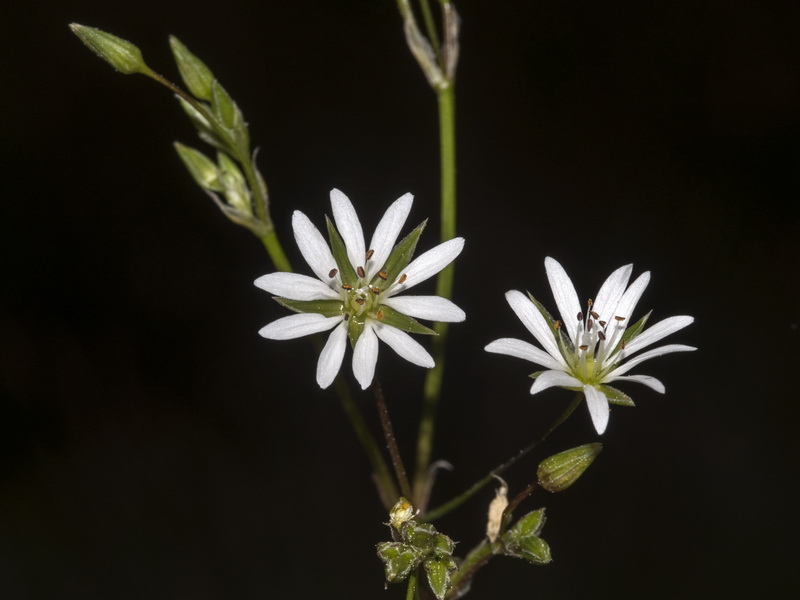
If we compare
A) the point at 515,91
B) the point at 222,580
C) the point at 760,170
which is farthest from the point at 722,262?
the point at 222,580

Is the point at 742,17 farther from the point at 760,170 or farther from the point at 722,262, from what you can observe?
the point at 722,262

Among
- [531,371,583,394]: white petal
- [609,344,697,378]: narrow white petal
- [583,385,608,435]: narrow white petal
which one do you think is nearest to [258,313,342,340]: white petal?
[531,371,583,394]: white petal

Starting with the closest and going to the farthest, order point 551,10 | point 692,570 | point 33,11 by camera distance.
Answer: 1. point 33,11
2. point 692,570
3. point 551,10

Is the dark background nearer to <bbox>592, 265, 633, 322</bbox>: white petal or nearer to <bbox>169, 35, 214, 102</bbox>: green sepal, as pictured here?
<bbox>592, 265, 633, 322</bbox>: white petal

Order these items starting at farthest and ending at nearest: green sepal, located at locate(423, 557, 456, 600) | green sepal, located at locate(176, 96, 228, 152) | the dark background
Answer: the dark background
green sepal, located at locate(176, 96, 228, 152)
green sepal, located at locate(423, 557, 456, 600)

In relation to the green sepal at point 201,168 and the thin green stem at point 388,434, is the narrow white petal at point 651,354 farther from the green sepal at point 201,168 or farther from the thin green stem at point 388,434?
the green sepal at point 201,168

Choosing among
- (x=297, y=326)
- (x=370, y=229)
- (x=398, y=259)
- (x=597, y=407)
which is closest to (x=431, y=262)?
(x=398, y=259)

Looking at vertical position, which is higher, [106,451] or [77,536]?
[106,451]
